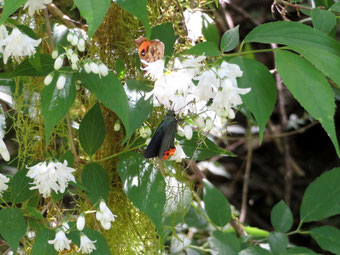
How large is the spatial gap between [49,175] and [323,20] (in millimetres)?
633

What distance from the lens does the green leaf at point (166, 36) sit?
106 cm

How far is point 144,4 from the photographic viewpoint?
0.84 m

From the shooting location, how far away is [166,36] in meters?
1.07

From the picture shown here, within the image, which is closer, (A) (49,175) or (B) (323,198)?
(A) (49,175)

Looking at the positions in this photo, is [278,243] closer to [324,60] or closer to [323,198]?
[323,198]

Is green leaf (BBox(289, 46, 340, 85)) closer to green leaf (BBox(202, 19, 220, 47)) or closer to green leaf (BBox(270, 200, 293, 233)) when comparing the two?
green leaf (BBox(202, 19, 220, 47))

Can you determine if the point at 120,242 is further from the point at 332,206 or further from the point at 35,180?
the point at 332,206

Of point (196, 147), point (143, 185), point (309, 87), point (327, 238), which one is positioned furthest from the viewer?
point (327, 238)

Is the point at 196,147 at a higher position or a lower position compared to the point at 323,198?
higher

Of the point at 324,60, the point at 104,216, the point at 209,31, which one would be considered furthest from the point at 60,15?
the point at 324,60

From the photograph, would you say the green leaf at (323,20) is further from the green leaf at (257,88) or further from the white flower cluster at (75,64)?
the white flower cluster at (75,64)

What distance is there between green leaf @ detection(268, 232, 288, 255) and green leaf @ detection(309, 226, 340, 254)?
0.11 meters

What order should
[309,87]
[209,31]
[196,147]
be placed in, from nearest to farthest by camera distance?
[309,87] < [196,147] < [209,31]

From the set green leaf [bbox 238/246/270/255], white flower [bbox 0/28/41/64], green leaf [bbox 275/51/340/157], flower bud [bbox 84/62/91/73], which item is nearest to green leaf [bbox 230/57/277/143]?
green leaf [bbox 275/51/340/157]
